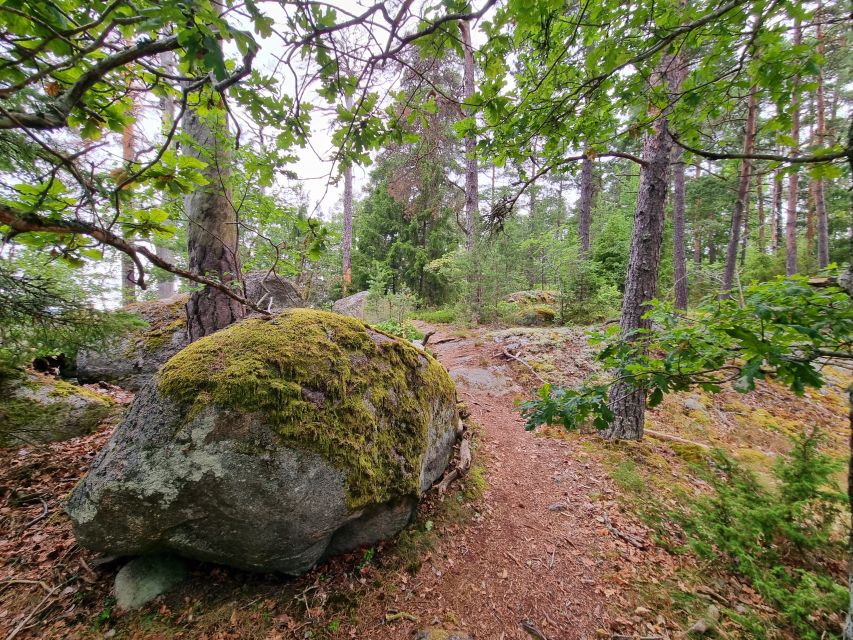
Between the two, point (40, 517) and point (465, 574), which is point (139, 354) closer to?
point (40, 517)

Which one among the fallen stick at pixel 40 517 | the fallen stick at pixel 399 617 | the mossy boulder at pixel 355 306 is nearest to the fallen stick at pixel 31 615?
the fallen stick at pixel 40 517

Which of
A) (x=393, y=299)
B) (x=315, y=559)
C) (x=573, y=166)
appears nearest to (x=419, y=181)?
(x=393, y=299)

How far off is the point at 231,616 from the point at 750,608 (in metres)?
3.82

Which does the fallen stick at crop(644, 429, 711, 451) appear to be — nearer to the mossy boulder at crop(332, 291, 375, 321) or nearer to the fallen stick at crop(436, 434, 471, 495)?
the fallen stick at crop(436, 434, 471, 495)

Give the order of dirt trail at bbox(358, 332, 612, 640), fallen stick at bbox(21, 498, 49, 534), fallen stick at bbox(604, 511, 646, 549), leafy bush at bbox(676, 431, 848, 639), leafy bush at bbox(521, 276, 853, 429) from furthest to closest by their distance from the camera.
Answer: fallen stick at bbox(604, 511, 646, 549) < fallen stick at bbox(21, 498, 49, 534) < dirt trail at bbox(358, 332, 612, 640) < leafy bush at bbox(676, 431, 848, 639) < leafy bush at bbox(521, 276, 853, 429)

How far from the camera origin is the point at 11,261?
2938 millimetres

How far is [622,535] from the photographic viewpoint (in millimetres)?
3279

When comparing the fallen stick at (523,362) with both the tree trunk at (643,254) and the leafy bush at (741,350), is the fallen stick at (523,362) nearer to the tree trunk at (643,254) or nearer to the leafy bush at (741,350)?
the tree trunk at (643,254)

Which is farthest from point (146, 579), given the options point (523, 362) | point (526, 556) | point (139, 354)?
point (523, 362)

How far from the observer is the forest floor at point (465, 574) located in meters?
2.20

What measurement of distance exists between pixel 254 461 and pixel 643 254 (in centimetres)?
548

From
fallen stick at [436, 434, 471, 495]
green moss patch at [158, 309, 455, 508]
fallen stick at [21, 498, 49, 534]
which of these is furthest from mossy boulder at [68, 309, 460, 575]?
fallen stick at [21, 498, 49, 534]

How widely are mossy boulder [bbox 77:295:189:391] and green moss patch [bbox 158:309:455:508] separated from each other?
128 inches

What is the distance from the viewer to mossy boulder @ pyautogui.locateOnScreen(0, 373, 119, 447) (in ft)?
11.0
